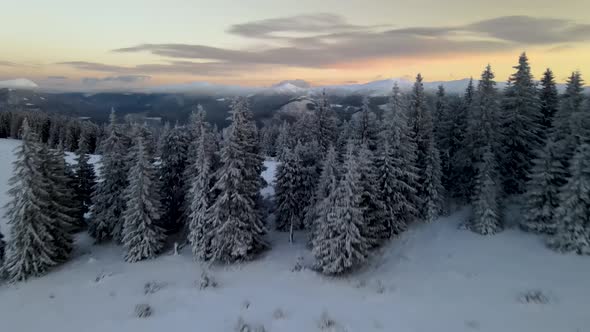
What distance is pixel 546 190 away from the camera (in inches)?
940

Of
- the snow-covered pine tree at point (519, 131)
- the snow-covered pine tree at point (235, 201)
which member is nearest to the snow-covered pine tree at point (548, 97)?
the snow-covered pine tree at point (519, 131)

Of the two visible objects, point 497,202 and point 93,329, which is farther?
point 497,202

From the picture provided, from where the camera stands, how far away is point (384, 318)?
1817 centimetres

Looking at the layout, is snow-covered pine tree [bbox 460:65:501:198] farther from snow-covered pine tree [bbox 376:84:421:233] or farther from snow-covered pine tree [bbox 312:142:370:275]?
snow-covered pine tree [bbox 312:142:370:275]

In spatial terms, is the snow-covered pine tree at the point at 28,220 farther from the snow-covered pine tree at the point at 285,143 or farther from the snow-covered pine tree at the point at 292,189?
the snow-covered pine tree at the point at 285,143

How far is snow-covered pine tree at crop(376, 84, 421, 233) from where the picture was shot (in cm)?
2806

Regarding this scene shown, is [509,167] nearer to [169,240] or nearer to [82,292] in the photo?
[169,240]

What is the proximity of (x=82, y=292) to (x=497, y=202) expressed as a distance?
109ft

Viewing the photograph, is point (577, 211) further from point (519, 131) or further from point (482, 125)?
point (482, 125)

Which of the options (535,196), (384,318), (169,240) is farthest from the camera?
(169,240)

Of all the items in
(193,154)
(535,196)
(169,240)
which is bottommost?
(169,240)

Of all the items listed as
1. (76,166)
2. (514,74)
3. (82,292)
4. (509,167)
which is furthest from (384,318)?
(76,166)

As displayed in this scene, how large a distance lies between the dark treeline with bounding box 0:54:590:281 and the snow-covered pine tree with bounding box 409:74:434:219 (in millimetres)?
99

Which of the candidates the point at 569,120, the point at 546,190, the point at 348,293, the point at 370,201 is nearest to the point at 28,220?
the point at 348,293
